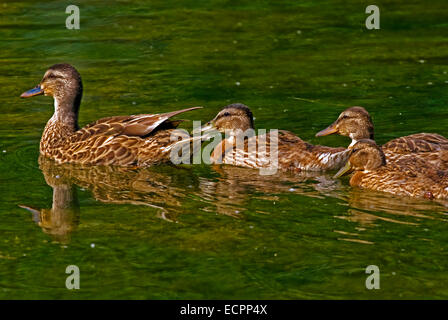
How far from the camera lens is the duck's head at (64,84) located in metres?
11.7

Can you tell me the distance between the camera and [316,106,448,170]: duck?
9938 mm

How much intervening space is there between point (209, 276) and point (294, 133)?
467cm

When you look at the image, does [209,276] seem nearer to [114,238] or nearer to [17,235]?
[114,238]

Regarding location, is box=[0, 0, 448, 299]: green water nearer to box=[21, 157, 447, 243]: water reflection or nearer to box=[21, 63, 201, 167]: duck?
box=[21, 157, 447, 243]: water reflection

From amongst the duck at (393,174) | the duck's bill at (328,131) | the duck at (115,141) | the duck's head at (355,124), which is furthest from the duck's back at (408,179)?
the duck at (115,141)

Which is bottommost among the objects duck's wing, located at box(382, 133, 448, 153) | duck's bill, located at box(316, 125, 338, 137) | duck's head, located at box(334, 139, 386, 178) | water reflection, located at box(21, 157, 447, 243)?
water reflection, located at box(21, 157, 447, 243)

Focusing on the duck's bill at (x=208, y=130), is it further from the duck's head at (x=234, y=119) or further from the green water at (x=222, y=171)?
the green water at (x=222, y=171)

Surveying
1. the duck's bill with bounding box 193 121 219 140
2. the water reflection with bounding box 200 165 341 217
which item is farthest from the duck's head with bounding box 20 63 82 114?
the water reflection with bounding box 200 165 341 217

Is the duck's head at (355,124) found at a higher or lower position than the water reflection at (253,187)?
higher

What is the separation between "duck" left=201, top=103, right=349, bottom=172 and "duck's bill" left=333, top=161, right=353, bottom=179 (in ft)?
0.65

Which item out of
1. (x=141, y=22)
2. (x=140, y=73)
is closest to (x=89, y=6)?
(x=141, y=22)

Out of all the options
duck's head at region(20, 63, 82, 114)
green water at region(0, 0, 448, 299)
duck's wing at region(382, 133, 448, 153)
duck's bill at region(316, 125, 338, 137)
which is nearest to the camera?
green water at region(0, 0, 448, 299)

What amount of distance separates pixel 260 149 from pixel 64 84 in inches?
102

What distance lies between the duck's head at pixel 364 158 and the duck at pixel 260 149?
11.9 inches
